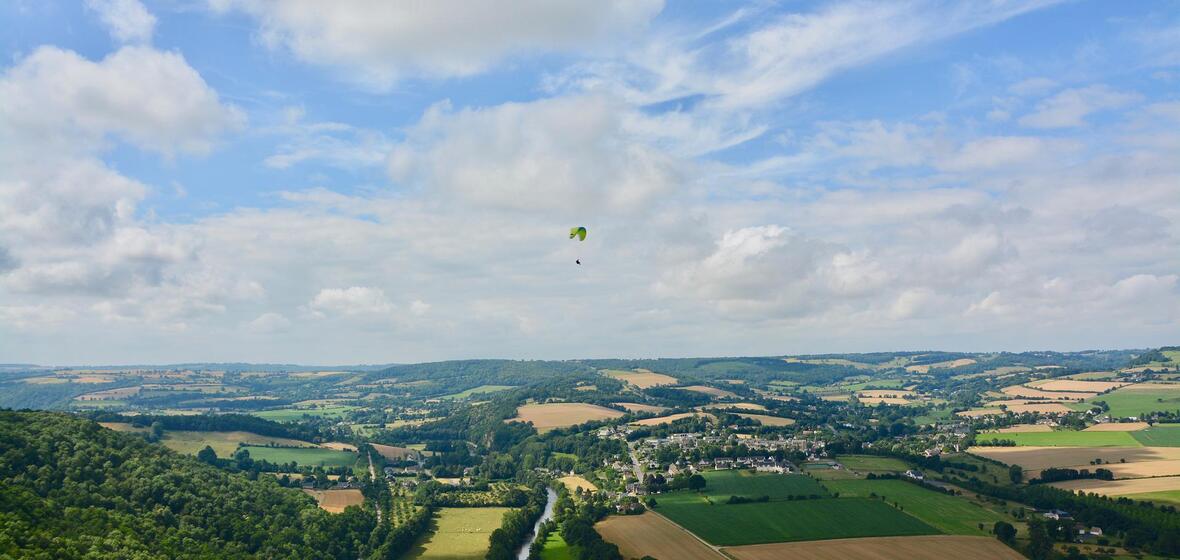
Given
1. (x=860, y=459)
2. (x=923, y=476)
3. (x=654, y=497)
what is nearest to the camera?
(x=654, y=497)

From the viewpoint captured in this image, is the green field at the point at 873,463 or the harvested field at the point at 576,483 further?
the green field at the point at 873,463

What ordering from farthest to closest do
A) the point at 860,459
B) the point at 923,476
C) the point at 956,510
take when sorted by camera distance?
the point at 860,459 < the point at 923,476 < the point at 956,510

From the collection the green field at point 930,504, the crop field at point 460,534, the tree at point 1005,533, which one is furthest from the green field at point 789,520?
the crop field at point 460,534

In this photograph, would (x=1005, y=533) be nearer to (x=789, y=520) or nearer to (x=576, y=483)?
(x=789, y=520)

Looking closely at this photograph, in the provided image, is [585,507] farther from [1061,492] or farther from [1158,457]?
[1158,457]

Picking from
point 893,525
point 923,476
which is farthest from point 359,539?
point 923,476

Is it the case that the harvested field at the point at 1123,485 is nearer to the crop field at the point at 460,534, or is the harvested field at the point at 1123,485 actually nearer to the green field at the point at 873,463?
the green field at the point at 873,463
